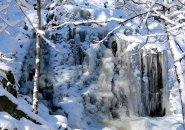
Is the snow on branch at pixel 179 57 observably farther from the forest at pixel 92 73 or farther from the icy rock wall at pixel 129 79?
the icy rock wall at pixel 129 79

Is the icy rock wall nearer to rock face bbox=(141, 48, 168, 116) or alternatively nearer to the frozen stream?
rock face bbox=(141, 48, 168, 116)

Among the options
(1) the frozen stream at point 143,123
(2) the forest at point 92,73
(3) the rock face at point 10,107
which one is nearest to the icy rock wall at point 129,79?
(2) the forest at point 92,73

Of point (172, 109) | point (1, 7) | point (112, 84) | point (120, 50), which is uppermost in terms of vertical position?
point (1, 7)

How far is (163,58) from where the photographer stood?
19203 millimetres

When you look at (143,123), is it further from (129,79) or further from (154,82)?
(154,82)

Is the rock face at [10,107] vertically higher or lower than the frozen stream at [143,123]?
higher

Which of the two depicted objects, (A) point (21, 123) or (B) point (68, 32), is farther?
(B) point (68, 32)

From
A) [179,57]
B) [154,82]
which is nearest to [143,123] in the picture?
[154,82]

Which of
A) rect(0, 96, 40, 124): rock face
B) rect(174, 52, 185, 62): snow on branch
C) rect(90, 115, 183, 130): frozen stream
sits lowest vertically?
rect(90, 115, 183, 130): frozen stream

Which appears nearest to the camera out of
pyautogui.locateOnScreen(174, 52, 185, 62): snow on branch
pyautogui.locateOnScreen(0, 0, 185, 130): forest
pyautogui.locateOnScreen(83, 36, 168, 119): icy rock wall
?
pyautogui.locateOnScreen(174, 52, 185, 62): snow on branch

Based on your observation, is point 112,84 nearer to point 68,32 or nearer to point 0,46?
point 68,32

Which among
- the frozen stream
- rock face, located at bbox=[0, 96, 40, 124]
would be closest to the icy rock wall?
the frozen stream

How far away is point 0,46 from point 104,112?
584 cm

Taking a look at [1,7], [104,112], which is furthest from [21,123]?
[104,112]
